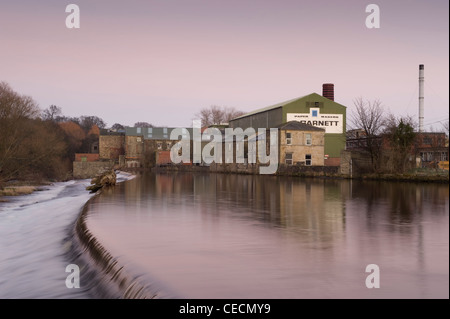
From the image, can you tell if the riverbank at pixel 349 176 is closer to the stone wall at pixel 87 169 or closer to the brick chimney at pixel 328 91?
the brick chimney at pixel 328 91

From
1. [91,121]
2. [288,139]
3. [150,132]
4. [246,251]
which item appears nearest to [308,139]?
[288,139]

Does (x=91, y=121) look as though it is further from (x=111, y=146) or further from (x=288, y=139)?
(x=288, y=139)

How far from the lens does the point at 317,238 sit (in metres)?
9.98

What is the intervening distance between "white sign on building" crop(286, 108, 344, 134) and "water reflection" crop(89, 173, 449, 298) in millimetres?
40712

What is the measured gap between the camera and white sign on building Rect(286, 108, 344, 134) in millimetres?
56844

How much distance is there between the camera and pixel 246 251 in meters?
8.81

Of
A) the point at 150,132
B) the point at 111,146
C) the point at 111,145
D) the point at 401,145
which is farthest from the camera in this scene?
the point at 111,145

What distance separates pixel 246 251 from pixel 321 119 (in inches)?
2004

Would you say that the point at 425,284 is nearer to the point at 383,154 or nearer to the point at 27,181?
the point at 383,154

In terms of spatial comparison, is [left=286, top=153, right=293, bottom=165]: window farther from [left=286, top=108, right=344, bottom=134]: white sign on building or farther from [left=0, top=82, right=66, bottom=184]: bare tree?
[left=0, top=82, right=66, bottom=184]: bare tree

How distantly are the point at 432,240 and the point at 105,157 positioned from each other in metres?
81.6

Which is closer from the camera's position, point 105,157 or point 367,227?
point 367,227
